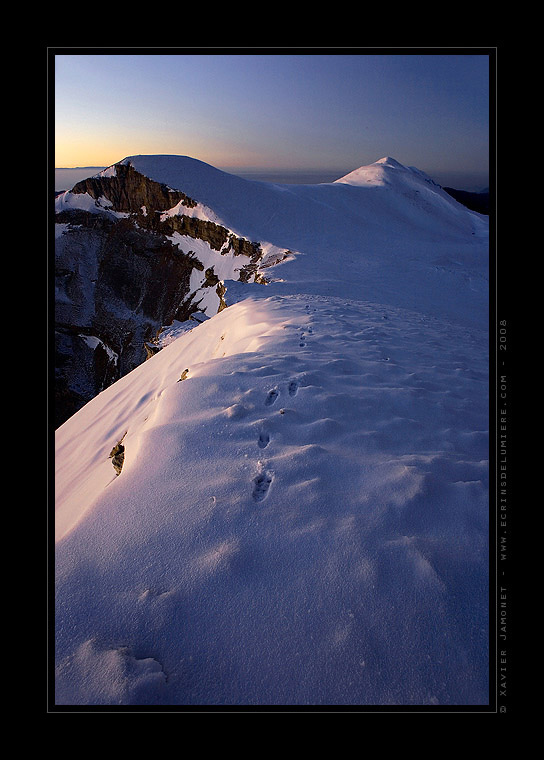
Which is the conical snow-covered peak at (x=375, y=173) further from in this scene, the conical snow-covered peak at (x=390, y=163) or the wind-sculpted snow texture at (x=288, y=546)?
the wind-sculpted snow texture at (x=288, y=546)

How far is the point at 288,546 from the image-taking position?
190 centimetres

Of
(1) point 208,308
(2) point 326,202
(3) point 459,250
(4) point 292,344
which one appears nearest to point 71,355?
(1) point 208,308

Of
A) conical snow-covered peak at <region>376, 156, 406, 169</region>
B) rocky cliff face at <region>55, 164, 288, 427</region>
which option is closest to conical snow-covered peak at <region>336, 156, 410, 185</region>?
conical snow-covered peak at <region>376, 156, 406, 169</region>

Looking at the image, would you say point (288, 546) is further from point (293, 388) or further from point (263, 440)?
point (293, 388)

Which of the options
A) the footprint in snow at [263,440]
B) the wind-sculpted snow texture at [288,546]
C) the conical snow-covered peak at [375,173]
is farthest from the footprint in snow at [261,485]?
the conical snow-covered peak at [375,173]

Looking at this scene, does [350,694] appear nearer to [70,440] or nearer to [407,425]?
[407,425]

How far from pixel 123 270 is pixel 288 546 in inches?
1217

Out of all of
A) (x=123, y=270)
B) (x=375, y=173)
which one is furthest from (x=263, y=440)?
(x=375, y=173)

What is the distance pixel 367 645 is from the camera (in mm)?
1546

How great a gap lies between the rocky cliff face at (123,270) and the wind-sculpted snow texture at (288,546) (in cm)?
1627

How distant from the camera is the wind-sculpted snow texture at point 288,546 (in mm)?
1510

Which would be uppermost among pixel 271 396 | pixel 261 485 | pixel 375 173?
pixel 375 173

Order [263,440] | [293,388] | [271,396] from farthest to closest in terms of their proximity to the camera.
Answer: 1. [293,388]
2. [271,396]
3. [263,440]

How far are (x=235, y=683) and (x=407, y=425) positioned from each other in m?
2.03
